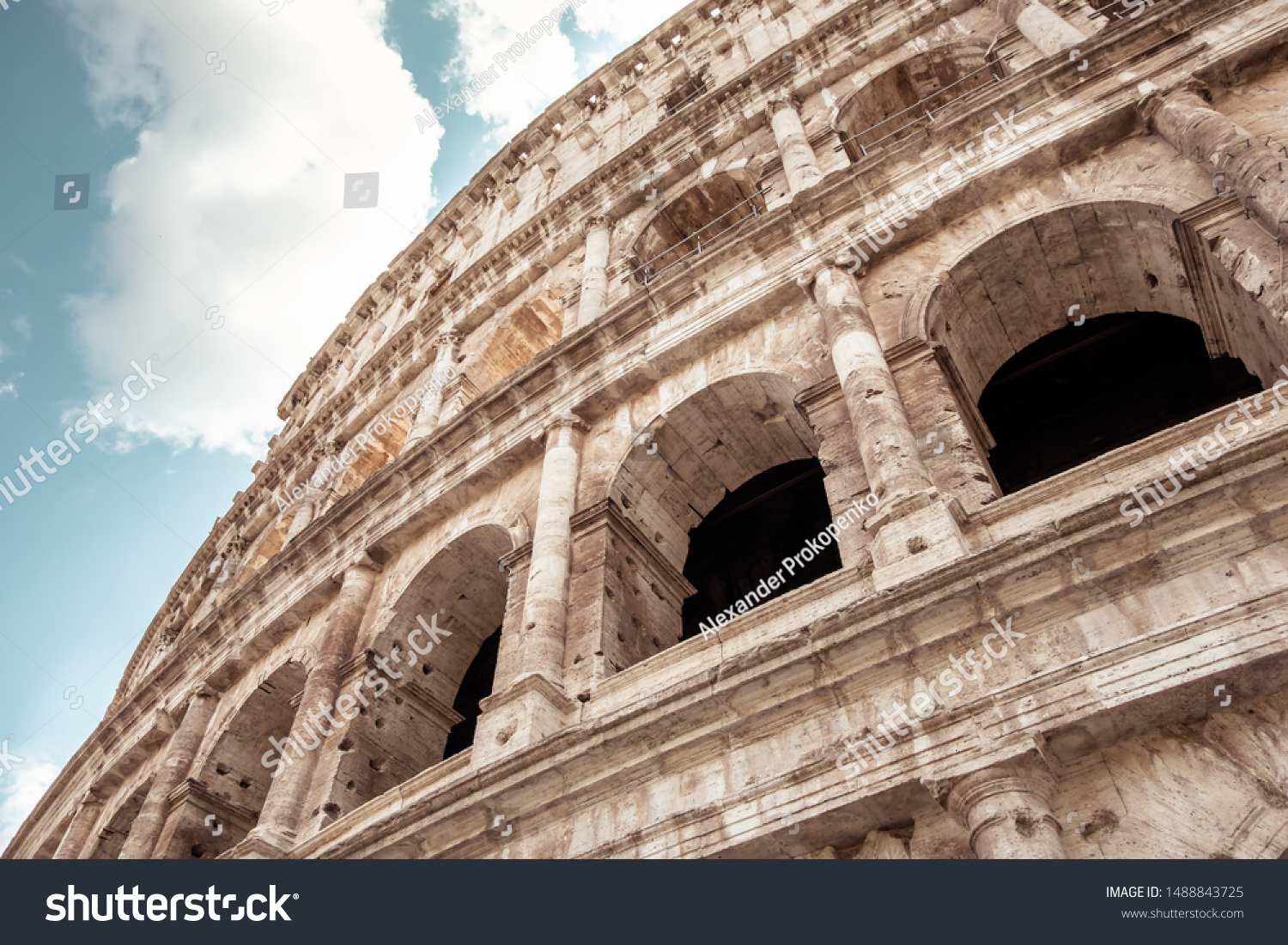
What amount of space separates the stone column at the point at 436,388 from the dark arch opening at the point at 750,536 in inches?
170

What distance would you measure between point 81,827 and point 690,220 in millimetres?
12881

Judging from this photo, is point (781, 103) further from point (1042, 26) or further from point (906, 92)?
point (1042, 26)

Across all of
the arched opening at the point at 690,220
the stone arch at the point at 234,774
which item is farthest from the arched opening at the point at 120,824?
the arched opening at the point at 690,220

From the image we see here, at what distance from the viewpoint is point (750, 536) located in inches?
448

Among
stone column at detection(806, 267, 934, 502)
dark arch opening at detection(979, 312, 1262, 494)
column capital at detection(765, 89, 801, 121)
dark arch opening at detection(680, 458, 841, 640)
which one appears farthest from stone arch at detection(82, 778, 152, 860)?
column capital at detection(765, 89, 801, 121)

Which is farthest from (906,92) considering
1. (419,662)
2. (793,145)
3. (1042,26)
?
(419,662)

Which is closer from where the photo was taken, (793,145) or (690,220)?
(793,145)

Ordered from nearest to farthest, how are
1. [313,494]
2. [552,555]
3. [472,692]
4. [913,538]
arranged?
1. [913,538]
2. [552,555]
3. [472,692]
4. [313,494]

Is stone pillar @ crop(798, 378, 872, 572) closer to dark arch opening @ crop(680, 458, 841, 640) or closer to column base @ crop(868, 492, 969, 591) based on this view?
column base @ crop(868, 492, 969, 591)

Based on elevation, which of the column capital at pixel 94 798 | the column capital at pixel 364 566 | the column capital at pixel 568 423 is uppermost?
the column capital at pixel 568 423

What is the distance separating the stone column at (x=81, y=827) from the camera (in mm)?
13215

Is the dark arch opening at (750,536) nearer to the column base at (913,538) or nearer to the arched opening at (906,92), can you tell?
the arched opening at (906,92)

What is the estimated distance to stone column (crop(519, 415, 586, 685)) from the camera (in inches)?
294
